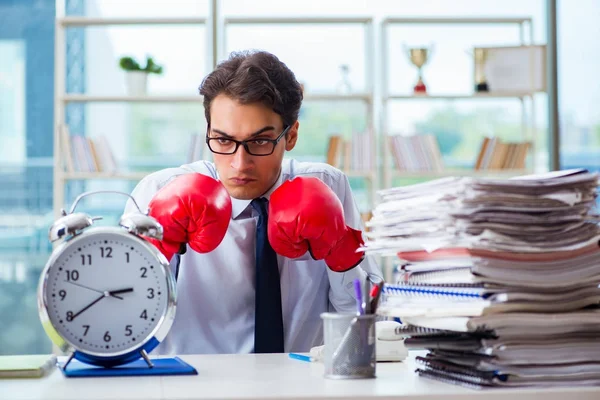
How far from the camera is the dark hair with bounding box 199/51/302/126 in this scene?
6.21 feet

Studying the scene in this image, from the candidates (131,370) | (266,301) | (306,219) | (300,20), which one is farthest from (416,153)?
(131,370)

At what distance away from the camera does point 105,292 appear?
1.22 meters

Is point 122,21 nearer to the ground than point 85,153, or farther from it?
farther from it

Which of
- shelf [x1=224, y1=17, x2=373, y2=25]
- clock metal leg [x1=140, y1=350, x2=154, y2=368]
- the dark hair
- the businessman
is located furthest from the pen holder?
shelf [x1=224, y1=17, x2=373, y2=25]

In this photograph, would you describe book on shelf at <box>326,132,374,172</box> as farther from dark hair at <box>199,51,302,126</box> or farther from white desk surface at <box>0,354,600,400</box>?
white desk surface at <box>0,354,600,400</box>

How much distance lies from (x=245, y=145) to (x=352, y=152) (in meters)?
2.35

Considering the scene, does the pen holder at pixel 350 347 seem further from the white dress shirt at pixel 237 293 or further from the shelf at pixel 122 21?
the shelf at pixel 122 21

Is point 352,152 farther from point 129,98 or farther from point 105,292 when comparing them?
point 105,292

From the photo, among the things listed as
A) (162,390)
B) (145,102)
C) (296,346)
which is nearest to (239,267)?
(296,346)

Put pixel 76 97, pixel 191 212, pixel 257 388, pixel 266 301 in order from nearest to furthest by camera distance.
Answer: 1. pixel 257 388
2. pixel 191 212
3. pixel 266 301
4. pixel 76 97

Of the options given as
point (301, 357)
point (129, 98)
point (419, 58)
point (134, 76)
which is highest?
point (419, 58)

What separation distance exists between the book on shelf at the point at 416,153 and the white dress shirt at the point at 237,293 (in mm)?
2198

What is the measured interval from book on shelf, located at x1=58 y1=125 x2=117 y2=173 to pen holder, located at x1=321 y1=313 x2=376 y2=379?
10.4 ft

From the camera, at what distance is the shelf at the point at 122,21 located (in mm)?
4129
